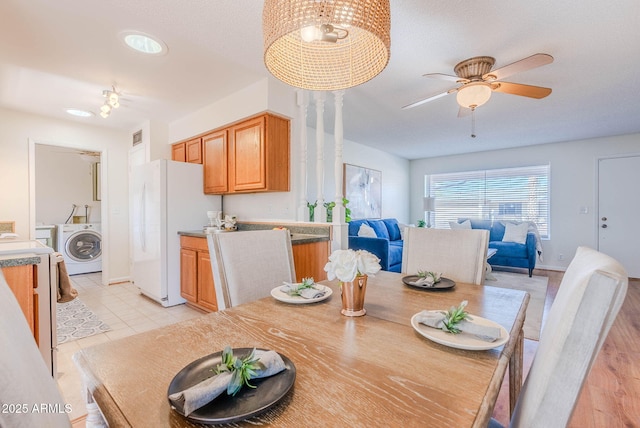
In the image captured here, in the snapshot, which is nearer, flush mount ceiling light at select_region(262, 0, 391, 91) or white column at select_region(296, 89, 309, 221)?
flush mount ceiling light at select_region(262, 0, 391, 91)

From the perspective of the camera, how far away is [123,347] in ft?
2.60

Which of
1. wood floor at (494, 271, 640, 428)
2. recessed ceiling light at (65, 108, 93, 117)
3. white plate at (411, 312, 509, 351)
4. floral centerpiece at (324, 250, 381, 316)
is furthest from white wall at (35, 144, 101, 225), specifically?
wood floor at (494, 271, 640, 428)

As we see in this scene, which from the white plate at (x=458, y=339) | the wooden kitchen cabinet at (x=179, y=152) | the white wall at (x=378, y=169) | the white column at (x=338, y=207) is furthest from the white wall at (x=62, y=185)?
the white plate at (x=458, y=339)

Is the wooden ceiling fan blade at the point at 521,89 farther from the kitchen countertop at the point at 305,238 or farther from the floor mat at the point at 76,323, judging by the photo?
the floor mat at the point at 76,323

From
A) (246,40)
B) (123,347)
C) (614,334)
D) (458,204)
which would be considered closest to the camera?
(123,347)

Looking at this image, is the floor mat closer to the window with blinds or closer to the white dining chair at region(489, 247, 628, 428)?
the white dining chair at region(489, 247, 628, 428)

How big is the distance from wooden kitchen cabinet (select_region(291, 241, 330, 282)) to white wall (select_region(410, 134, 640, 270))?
191 inches

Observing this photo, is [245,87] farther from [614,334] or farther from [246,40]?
[614,334]

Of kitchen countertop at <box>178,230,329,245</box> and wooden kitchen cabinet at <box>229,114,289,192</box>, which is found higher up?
wooden kitchen cabinet at <box>229,114,289,192</box>

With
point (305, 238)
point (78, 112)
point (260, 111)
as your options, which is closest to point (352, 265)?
point (305, 238)

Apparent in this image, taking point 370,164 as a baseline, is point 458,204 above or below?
below

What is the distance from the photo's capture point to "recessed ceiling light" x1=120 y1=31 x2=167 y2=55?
6.96 feet

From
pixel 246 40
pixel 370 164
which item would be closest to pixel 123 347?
pixel 246 40

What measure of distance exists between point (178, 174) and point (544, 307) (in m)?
4.40
